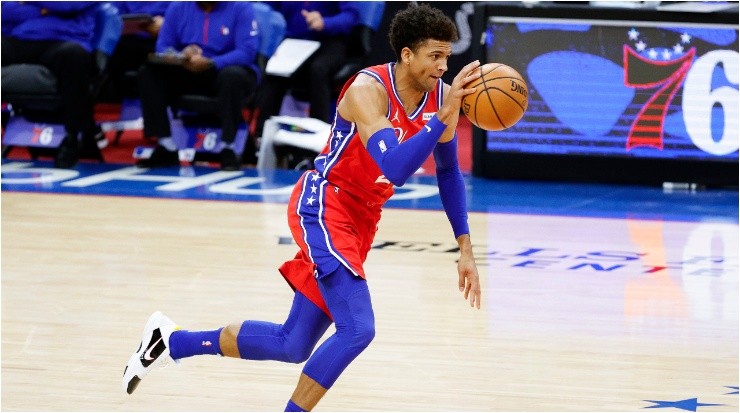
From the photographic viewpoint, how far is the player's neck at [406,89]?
4293 mm

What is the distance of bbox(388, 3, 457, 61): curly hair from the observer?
4.21 meters

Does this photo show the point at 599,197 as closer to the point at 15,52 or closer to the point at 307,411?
the point at 15,52

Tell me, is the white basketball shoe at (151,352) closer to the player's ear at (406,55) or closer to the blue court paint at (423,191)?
the player's ear at (406,55)

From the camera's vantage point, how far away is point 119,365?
17.8ft

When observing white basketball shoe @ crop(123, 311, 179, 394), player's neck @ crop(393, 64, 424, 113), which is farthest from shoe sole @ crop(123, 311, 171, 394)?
player's neck @ crop(393, 64, 424, 113)

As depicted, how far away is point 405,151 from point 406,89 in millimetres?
444

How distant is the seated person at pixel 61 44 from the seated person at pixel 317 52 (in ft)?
5.29

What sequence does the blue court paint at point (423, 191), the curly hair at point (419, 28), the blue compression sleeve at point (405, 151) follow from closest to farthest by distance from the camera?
the blue compression sleeve at point (405, 151), the curly hair at point (419, 28), the blue court paint at point (423, 191)

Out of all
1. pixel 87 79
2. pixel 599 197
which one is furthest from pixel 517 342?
pixel 87 79

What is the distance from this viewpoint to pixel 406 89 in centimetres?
432

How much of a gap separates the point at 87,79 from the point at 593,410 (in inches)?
294

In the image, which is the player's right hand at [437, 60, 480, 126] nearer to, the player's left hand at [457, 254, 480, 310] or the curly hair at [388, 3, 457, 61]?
the curly hair at [388, 3, 457, 61]

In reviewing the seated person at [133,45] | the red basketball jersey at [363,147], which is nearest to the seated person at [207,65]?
the seated person at [133,45]

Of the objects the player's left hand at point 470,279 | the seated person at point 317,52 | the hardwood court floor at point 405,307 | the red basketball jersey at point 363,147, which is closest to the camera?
the red basketball jersey at point 363,147
